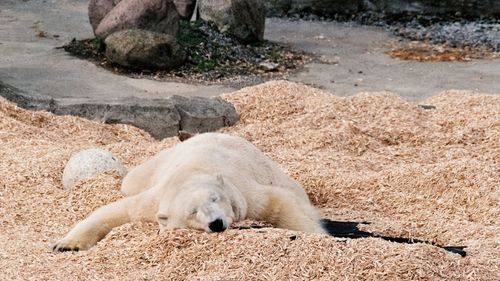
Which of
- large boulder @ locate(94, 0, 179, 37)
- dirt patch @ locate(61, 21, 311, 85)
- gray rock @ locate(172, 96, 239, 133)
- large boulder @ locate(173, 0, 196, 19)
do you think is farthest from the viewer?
large boulder @ locate(173, 0, 196, 19)

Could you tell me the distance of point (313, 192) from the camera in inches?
257

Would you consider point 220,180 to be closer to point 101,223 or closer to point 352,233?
point 101,223

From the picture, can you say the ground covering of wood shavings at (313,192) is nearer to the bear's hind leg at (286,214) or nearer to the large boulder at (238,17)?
the bear's hind leg at (286,214)

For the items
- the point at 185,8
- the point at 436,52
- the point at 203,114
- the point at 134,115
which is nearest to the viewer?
the point at 134,115

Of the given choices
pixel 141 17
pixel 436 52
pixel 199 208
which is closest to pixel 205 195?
pixel 199 208

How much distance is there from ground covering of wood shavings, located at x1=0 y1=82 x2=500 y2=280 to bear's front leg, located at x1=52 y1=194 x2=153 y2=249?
0.09 metres

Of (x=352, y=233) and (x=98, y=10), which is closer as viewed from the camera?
(x=352, y=233)

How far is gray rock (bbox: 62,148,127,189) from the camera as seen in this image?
6410mm

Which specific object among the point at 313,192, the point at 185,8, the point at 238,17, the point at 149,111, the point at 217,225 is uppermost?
the point at 217,225

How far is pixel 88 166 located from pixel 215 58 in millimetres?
6483

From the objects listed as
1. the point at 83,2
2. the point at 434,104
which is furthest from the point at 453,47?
the point at 83,2

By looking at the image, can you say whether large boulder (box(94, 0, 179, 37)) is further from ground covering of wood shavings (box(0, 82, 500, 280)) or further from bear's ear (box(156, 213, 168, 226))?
bear's ear (box(156, 213, 168, 226))

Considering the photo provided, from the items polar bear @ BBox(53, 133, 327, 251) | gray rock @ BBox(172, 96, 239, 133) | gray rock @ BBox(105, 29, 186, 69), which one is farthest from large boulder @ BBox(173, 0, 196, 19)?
polar bear @ BBox(53, 133, 327, 251)

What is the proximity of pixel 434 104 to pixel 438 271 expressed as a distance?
207 inches
